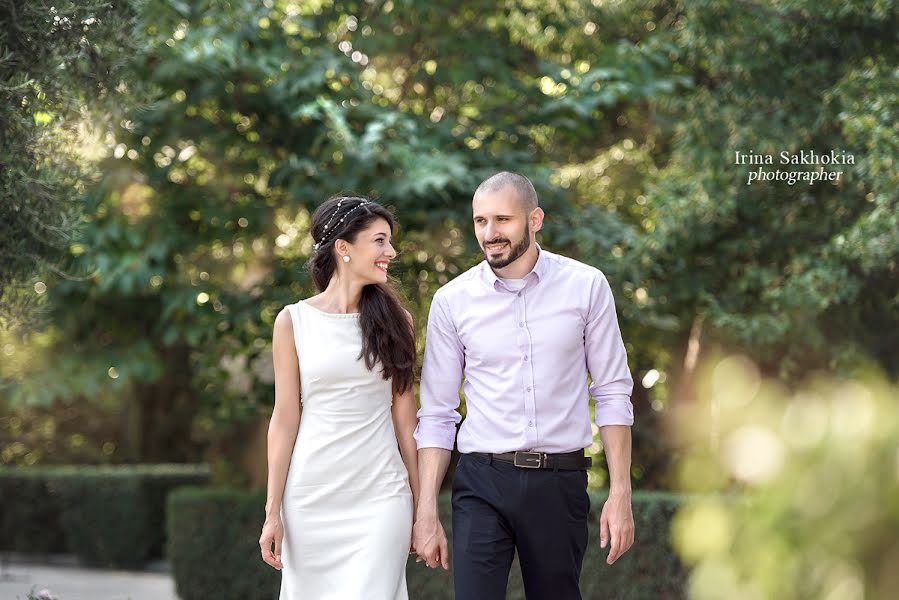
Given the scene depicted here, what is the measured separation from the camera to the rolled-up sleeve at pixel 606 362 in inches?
169

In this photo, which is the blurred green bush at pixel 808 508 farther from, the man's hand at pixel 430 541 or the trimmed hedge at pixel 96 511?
the trimmed hedge at pixel 96 511

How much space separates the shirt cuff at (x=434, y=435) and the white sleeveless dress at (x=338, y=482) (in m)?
0.12

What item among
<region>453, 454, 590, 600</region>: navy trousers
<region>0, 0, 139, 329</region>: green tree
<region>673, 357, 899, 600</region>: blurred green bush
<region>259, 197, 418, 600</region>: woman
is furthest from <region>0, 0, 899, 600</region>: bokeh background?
<region>673, 357, 899, 600</region>: blurred green bush

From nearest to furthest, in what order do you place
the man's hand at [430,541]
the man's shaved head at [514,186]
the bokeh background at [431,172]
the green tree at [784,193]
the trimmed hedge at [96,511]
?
the man's shaved head at [514,186] < the man's hand at [430,541] < the bokeh background at [431,172] < the green tree at [784,193] < the trimmed hedge at [96,511]

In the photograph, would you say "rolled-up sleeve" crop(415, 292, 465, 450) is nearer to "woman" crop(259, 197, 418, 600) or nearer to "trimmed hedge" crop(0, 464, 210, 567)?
"woman" crop(259, 197, 418, 600)

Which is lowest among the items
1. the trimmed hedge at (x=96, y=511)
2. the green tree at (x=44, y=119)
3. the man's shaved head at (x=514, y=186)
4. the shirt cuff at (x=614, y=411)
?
the trimmed hedge at (x=96, y=511)

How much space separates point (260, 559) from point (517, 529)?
636 centimetres

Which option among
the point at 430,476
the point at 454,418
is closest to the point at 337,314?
the point at 454,418

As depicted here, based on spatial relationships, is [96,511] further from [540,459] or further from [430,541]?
[540,459]

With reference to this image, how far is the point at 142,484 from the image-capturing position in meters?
15.2

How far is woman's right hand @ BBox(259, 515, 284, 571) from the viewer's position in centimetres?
442

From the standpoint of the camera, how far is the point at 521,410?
429 centimetres

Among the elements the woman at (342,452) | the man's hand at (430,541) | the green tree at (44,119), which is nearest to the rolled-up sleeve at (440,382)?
the woman at (342,452)

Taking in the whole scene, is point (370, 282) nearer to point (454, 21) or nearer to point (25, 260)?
point (25, 260)
